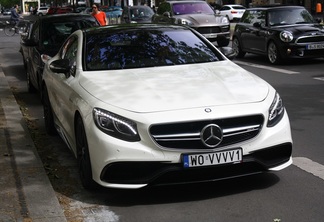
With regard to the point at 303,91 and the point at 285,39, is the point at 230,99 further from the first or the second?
the point at 285,39

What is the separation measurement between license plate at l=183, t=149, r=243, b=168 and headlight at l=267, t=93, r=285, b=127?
45cm

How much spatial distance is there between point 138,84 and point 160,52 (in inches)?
40.1

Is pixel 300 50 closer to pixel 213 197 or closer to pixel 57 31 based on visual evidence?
pixel 57 31

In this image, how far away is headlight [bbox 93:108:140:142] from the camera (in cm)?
509

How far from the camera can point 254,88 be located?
5707 mm

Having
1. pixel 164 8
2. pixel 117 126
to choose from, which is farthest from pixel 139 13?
pixel 117 126

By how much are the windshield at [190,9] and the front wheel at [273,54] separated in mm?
7081

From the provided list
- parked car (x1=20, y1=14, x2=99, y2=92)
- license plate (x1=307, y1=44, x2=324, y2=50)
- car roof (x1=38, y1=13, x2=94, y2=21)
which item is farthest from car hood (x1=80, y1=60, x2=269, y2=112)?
license plate (x1=307, y1=44, x2=324, y2=50)

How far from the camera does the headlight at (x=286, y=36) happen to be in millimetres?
16297

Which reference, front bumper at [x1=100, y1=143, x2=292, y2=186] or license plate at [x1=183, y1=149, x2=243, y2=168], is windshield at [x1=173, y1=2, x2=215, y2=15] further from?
license plate at [x1=183, y1=149, x2=243, y2=168]

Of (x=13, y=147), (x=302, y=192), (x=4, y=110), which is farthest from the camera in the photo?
(x=4, y=110)

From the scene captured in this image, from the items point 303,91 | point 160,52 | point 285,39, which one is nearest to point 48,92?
point 160,52

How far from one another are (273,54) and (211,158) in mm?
12491

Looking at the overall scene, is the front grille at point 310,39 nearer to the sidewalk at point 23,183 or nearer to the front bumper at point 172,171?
the sidewalk at point 23,183
